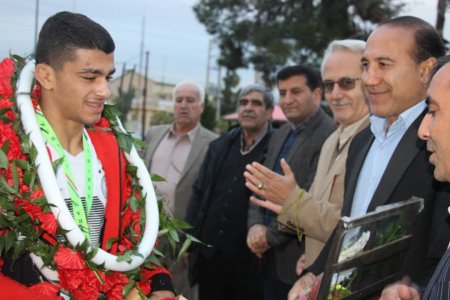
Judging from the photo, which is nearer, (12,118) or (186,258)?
(12,118)

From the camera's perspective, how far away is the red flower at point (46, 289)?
2.17 meters

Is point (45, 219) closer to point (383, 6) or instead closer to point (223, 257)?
point (223, 257)

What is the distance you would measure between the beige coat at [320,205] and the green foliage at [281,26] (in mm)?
15420

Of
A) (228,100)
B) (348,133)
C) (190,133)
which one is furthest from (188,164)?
(228,100)

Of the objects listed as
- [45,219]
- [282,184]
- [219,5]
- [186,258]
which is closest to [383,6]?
[219,5]

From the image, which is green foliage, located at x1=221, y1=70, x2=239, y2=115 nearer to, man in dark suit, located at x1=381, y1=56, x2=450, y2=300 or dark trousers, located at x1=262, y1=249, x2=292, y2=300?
dark trousers, located at x1=262, y1=249, x2=292, y2=300

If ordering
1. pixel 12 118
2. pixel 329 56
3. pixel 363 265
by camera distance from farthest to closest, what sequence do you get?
pixel 329 56 < pixel 12 118 < pixel 363 265

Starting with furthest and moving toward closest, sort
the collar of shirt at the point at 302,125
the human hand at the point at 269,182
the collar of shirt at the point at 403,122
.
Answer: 1. the collar of shirt at the point at 302,125
2. the human hand at the point at 269,182
3. the collar of shirt at the point at 403,122

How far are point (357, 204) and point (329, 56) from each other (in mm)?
1401

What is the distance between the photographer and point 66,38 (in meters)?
2.39

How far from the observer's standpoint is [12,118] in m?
2.37

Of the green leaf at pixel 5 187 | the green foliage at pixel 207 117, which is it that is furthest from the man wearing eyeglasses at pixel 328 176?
the green foliage at pixel 207 117

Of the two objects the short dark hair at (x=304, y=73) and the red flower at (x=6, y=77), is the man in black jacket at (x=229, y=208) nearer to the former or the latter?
the short dark hair at (x=304, y=73)

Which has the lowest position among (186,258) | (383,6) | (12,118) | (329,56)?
(186,258)
